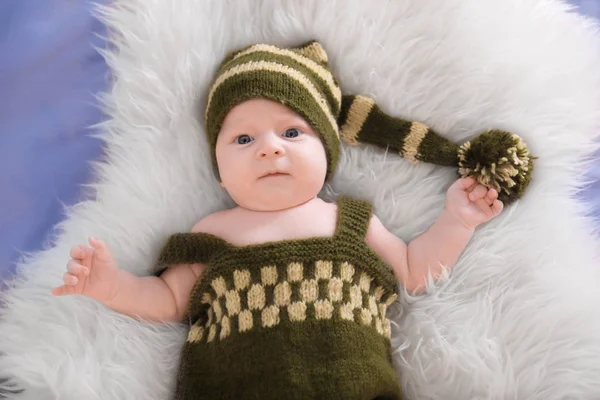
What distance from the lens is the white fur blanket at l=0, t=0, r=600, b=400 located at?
94cm

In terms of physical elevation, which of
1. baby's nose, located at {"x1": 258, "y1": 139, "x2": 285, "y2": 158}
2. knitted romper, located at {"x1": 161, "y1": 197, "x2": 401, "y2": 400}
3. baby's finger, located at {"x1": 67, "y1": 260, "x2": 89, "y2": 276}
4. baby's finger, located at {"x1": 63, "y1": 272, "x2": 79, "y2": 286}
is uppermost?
baby's nose, located at {"x1": 258, "y1": 139, "x2": 285, "y2": 158}

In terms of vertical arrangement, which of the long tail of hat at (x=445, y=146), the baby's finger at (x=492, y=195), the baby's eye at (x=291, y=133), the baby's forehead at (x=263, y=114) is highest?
the baby's forehead at (x=263, y=114)

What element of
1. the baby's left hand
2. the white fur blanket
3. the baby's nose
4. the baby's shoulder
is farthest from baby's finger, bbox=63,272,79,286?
the baby's left hand

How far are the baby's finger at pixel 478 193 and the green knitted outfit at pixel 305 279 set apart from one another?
0.5 inches

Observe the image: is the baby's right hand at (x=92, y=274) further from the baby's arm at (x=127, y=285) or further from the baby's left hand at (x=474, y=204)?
the baby's left hand at (x=474, y=204)

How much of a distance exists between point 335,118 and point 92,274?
0.48 m

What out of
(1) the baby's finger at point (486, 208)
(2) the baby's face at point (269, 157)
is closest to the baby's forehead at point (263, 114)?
(2) the baby's face at point (269, 157)

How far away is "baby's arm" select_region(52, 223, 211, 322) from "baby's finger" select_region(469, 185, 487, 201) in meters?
0.46

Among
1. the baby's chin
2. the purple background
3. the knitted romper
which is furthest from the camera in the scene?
the purple background

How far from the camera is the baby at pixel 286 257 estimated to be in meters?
0.89

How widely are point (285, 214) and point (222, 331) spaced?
21 centimetres

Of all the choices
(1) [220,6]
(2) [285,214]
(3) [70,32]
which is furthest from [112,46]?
(2) [285,214]

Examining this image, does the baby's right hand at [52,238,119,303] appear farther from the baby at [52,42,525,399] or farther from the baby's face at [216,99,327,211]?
the baby's face at [216,99,327,211]

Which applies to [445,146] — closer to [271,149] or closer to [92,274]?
[271,149]
